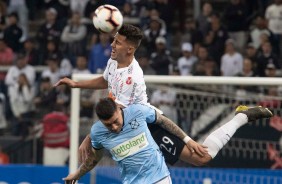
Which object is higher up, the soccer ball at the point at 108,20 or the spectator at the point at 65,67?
the soccer ball at the point at 108,20

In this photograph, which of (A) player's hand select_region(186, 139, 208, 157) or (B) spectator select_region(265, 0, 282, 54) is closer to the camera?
(A) player's hand select_region(186, 139, 208, 157)

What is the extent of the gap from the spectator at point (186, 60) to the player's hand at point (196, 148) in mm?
8528

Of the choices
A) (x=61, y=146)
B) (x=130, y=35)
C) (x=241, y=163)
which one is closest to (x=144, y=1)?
(x=61, y=146)

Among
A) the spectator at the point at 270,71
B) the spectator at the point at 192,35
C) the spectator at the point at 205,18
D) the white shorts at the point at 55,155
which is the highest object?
the spectator at the point at 205,18

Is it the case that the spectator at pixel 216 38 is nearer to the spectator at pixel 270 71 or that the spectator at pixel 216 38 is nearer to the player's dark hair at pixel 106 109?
the spectator at pixel 270 71

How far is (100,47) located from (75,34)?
156 centimetres

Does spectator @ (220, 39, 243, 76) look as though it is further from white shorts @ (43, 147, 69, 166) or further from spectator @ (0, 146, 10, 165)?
spectator @ (0, 146, 10, 165)

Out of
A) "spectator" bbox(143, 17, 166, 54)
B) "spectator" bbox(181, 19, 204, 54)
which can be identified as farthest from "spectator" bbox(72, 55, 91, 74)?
"spectator" bbox(181, 19, 204, 54)

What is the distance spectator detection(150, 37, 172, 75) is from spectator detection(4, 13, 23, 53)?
301 centimetres

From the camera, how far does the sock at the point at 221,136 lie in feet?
33.5

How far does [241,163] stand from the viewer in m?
14.1

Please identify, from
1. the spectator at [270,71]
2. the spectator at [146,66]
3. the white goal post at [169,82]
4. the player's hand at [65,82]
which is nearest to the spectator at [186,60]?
the spectator at [146,66]

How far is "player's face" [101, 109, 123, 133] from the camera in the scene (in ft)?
30.3

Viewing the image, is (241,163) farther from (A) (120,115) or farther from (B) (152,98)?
(A) (120,115)
